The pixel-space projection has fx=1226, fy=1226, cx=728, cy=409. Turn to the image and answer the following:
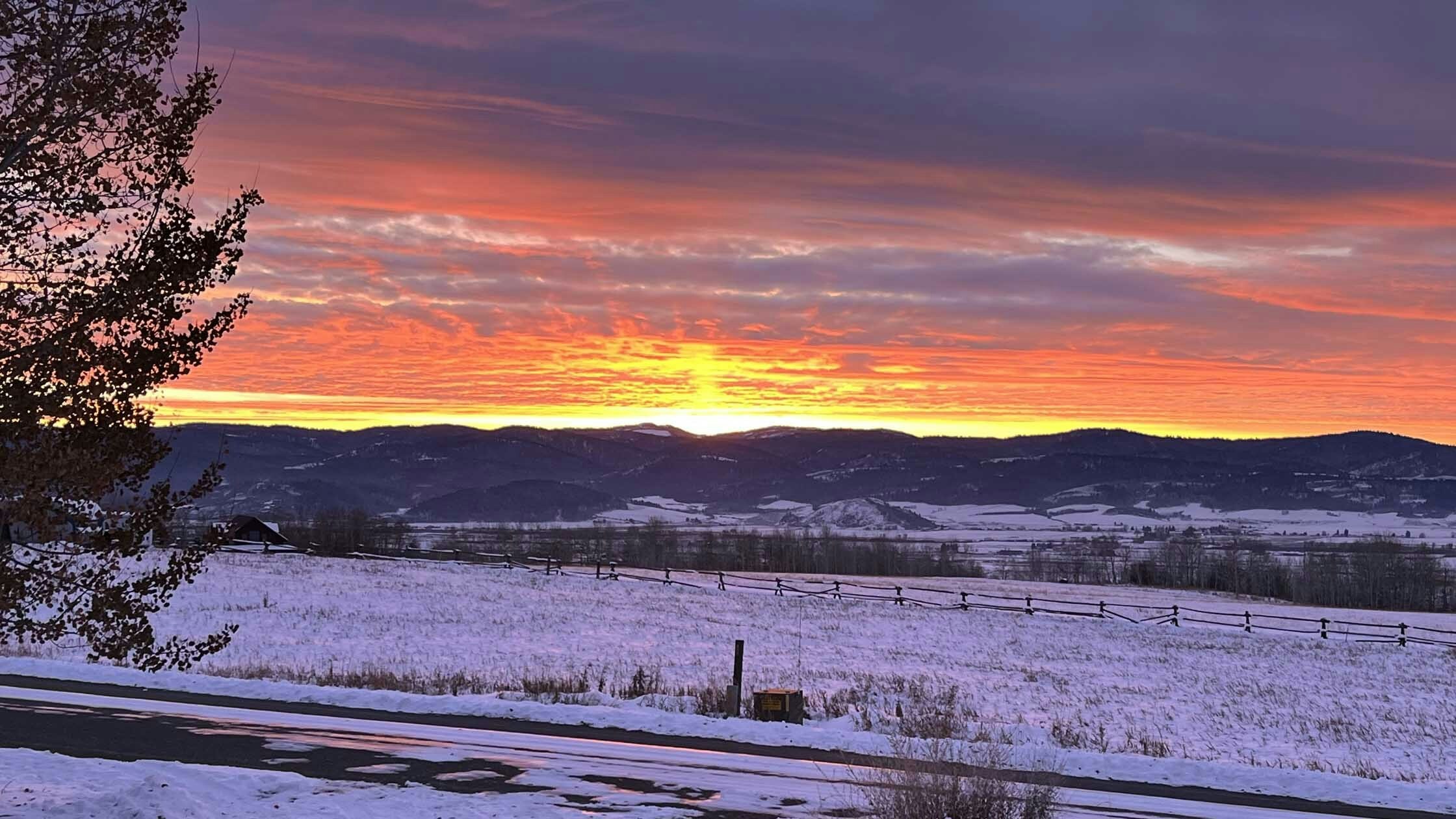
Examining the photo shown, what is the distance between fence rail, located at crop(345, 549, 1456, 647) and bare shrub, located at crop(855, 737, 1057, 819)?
48890 millimetres

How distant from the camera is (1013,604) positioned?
72.2 metres

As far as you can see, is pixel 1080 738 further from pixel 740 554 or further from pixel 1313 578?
pixel 740 554

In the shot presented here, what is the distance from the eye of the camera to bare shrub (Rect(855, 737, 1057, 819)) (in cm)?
1152

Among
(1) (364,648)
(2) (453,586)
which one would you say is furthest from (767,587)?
(1) (364,648)

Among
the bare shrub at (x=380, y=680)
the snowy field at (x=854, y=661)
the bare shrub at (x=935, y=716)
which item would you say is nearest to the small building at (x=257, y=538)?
the snowy field at (x=854, y=661)

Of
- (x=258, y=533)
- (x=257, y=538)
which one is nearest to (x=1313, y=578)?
(x=258, y=533)

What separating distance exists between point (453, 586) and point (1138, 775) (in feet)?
152

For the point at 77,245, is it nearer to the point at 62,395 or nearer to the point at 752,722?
the point at 62,395

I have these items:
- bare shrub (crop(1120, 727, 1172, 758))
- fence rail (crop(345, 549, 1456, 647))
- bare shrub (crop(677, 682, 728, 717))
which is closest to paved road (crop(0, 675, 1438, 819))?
bare shrub (crop(677, 682, 728, 717))

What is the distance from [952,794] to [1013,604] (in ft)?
207

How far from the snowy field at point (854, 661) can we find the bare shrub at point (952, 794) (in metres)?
5.00

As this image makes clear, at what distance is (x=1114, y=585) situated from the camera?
4178 inches

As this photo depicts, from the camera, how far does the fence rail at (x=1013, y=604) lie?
199ft

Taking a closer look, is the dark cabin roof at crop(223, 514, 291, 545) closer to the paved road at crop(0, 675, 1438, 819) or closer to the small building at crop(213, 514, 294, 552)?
the small building at crop(213, 514, 294, 552)
